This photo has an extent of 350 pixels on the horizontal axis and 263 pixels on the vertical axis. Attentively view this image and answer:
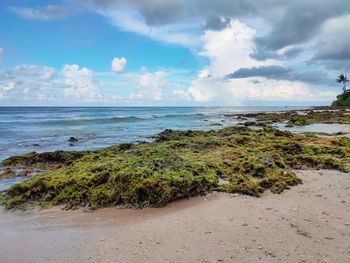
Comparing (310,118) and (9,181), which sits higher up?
(310,118)

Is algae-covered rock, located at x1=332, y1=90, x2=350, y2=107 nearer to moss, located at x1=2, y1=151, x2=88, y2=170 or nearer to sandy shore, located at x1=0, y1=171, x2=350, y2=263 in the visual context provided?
moss, located at x1=2, y1=151, x2=88, y2=170

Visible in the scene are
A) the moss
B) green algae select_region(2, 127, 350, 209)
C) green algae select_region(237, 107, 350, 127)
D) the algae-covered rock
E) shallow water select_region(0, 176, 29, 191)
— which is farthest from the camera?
the algae-covered rock

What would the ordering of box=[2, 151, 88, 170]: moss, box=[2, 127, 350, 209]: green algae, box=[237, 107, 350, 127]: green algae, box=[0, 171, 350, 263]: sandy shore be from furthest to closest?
box=[237, 107, 350, 127]: green algae, box=[2, 151, 88, 170]: moss, box=[2, 127, 350, 209]: green algae, box=[0, 171, 350, 263]: sandy shore

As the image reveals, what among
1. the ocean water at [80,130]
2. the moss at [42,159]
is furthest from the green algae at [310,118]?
the moss at [42,159]

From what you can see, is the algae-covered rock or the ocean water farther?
the algae-covered rock

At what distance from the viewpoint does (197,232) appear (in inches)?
207

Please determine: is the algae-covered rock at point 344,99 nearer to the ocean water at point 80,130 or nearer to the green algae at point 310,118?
the green algae at point 310,118

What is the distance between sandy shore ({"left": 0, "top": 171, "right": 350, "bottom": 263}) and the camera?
4.50 meters

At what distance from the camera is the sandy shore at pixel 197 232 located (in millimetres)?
4504

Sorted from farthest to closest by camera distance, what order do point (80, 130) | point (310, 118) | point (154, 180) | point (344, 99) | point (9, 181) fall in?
point (344, 99) < point (310, 118) < point (80, 130) < point (9, 181) < point (154, 180)

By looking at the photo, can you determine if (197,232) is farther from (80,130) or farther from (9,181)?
(80,130)

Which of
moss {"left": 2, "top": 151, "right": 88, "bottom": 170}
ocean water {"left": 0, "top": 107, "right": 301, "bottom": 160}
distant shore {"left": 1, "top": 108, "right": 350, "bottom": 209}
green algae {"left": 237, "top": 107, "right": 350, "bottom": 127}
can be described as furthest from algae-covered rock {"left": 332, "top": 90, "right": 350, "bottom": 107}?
moss {"left": 2, "top": 151, "right": 88, "bottom": 170}

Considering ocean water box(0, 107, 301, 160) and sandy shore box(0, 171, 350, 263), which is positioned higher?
sandy shore box(0, 171, 350, 263)

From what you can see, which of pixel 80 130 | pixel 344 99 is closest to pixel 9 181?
pixel 80 130
